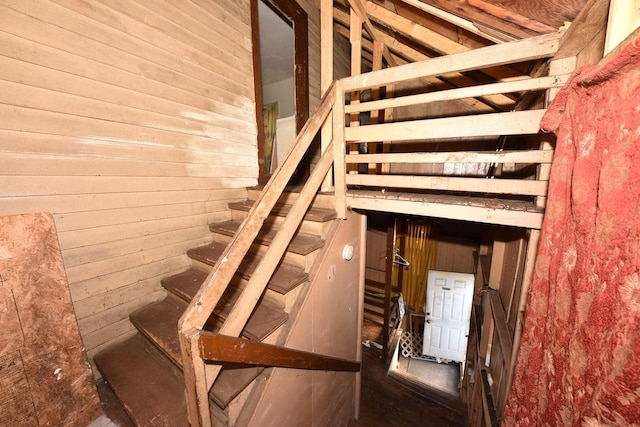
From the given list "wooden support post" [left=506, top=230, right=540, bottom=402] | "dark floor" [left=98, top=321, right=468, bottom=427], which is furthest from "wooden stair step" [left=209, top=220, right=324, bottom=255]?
A: "dark floor" [left=98, top=321, right=468, bottom=427]

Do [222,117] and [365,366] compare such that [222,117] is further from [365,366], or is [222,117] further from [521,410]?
[365,366]

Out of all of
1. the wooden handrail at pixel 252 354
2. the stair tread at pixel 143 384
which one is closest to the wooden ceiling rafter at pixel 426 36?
the wooden handrail at pixel 252 354

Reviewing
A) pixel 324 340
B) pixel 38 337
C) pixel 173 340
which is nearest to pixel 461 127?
pixel 324 340

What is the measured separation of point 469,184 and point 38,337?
10.1ft

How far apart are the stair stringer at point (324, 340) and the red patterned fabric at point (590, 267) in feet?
4.61

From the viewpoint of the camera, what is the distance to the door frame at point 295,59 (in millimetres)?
3062

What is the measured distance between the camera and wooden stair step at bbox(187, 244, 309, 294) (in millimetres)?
1832

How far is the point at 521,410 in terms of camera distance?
1.39 meters

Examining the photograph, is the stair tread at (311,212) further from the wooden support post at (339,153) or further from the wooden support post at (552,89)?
the wooden support post at (552,89)

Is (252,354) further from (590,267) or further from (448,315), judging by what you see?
(448,315)

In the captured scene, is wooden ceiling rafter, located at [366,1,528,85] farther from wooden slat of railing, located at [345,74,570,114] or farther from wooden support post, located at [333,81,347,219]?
wooden support post, located at [333,81,347,219]

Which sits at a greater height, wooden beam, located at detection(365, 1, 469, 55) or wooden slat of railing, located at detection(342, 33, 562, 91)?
wooden beam, located at detection(365, 1, 469, 55)

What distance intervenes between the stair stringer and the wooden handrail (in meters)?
0.11

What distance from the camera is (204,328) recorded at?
1772 mm
